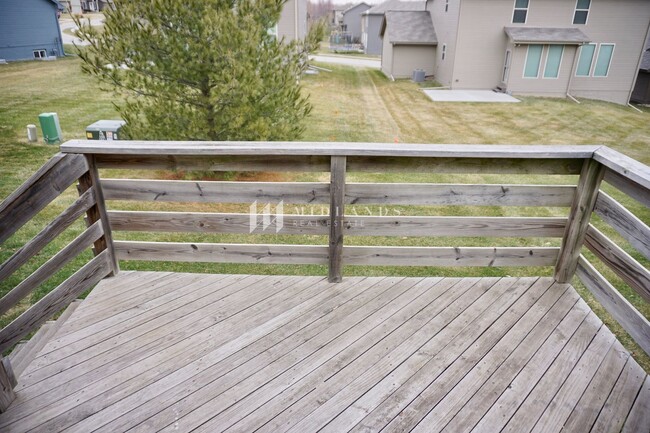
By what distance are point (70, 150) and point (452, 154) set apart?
2.60 m

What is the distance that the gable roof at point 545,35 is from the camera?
17.7 metres

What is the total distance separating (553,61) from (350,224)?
63.2 feet

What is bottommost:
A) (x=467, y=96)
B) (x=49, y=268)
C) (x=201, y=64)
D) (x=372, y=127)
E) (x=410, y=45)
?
(x=372, y=127)

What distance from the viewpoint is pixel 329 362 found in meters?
2.61

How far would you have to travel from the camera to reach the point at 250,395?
237 centimetres

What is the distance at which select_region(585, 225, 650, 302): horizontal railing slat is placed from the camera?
8.69ft

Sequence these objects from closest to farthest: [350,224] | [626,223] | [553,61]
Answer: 1. [626,223]
2. [350,224]
3. [553,61]

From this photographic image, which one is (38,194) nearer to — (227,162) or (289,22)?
(227,162)

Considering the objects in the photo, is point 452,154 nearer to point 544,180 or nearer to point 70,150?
point 70,150

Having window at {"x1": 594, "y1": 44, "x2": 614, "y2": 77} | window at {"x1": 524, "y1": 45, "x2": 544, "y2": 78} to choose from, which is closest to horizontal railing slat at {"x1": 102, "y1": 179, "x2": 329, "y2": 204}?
window at {"x1": 524, "y1": 45, "x2": 544, "y2": 78}

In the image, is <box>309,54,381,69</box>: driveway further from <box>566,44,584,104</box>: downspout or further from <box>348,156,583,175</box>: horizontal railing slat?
<box>348,156,583,175</box>: horizontal railing slat

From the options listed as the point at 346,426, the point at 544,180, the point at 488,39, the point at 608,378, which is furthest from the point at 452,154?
the point at 488,39

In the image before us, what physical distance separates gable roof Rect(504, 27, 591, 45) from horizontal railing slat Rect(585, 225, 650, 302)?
56.7 ft

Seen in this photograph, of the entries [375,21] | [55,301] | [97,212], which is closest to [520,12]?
[97,212]
